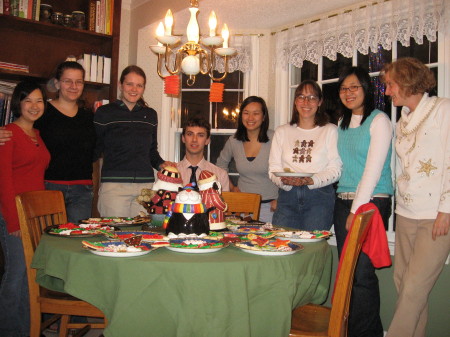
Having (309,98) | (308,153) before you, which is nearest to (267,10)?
(309,98)

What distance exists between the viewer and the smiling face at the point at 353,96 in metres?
2.53

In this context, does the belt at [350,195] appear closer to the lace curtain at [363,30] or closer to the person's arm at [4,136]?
the lace curtain at [363,30]

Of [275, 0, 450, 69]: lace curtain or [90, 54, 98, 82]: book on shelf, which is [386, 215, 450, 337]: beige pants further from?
[90, 54, 98, 82]: book on shelf

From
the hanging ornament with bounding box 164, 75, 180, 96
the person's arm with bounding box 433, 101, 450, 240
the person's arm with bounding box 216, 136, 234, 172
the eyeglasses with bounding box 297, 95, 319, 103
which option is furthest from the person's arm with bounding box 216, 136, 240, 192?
the person's arm with bounding box 433, 101, 450, 240

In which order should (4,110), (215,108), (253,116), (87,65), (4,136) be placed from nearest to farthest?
(4,136) < (253,116) < (4,110) < (87,65) < (215,108)

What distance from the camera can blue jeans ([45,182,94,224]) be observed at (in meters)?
2.81

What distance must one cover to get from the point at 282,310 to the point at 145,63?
3235mm

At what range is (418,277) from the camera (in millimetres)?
2150

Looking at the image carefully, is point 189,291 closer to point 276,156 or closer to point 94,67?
point 276,156

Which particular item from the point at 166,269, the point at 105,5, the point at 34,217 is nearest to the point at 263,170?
the point at 34,217

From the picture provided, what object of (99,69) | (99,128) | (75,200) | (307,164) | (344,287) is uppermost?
(99,69)

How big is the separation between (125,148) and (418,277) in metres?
1.93

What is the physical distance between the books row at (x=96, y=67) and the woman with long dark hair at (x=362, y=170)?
90.8 inches

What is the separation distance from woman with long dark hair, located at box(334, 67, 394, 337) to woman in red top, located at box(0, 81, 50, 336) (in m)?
1.85
